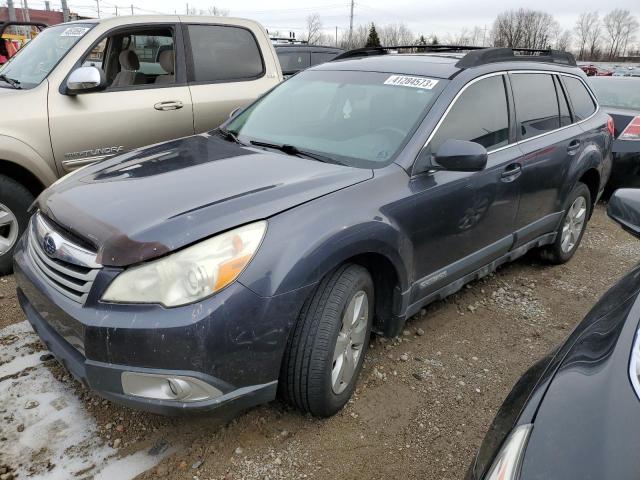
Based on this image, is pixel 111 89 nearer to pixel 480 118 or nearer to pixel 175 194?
pixel 175 194

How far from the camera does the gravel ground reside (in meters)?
2.31

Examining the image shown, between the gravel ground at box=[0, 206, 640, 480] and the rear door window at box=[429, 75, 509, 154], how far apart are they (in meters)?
1.21

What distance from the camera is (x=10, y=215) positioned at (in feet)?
12.7

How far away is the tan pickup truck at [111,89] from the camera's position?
3.90 m

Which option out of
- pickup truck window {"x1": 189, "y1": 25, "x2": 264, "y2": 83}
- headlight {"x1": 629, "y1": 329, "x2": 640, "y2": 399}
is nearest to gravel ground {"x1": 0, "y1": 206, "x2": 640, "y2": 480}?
headlight {"x1": 629, "y1": 329, "x2": 640, "y2": 399}

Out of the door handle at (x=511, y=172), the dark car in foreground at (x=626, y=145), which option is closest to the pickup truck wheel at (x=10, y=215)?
the door handle at (x=511, y=172)

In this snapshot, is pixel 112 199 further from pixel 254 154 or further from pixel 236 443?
pixel 236 443

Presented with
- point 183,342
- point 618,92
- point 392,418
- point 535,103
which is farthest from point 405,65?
point 618,92

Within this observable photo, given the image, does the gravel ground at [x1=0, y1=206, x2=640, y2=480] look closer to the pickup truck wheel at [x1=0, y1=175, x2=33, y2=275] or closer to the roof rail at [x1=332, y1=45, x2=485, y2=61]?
the pickup truck wheel at [x1=0, y1=175, x2=33, y2=275]

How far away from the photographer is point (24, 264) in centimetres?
250

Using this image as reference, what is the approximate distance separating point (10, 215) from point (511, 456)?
379 cm

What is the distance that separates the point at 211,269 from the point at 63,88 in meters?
2.89

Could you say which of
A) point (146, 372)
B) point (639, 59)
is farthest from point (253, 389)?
point (639, 59)

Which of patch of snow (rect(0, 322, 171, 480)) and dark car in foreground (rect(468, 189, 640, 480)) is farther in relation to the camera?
patch of snow (rect(0, 322, 171, 480))
